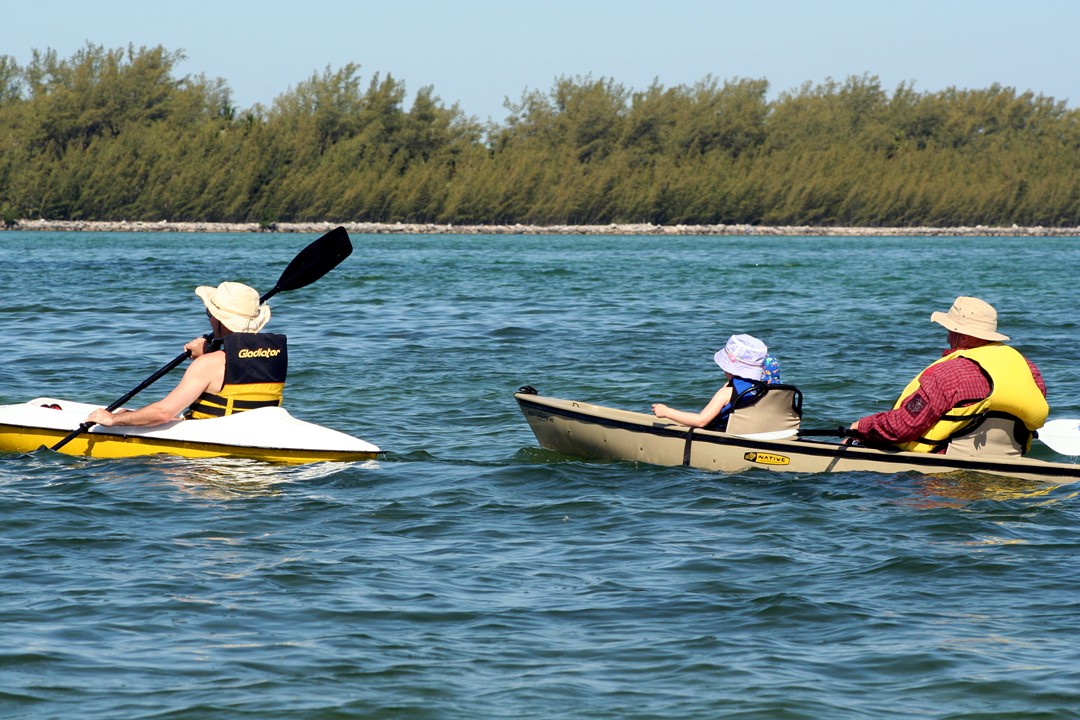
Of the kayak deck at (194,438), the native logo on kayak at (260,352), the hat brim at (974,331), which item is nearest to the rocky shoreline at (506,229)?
the kayak deck at (194,438)

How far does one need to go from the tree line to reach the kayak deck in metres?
90.6

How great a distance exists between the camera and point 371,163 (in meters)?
106

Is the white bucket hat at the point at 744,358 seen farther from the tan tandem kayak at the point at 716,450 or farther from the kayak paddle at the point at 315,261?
the kayak paddle at the point at 315,261

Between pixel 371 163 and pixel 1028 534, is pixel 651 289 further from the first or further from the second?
pixel 371 163

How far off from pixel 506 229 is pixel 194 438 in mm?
100484

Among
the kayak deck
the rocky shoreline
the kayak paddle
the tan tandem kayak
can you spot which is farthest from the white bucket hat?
the rocky shoreline

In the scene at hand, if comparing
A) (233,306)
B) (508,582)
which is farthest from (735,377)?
(233,306)

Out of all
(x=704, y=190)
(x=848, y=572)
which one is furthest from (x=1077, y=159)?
(x=848, y=572)

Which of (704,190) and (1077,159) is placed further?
(1077,159)

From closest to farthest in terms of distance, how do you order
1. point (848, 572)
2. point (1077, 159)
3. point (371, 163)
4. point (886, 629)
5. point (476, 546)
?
point (886, 629) < point (848, 572) < point (476, 546) < point (371, 163) < point (1077, 159)

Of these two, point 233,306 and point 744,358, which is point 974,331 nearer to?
point 744,358

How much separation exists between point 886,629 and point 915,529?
6.09ft

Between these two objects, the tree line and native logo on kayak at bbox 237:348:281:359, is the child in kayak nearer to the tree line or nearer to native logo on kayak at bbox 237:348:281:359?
native logo on kayak at bbox 237:348:281:359

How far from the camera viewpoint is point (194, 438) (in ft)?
29.2
